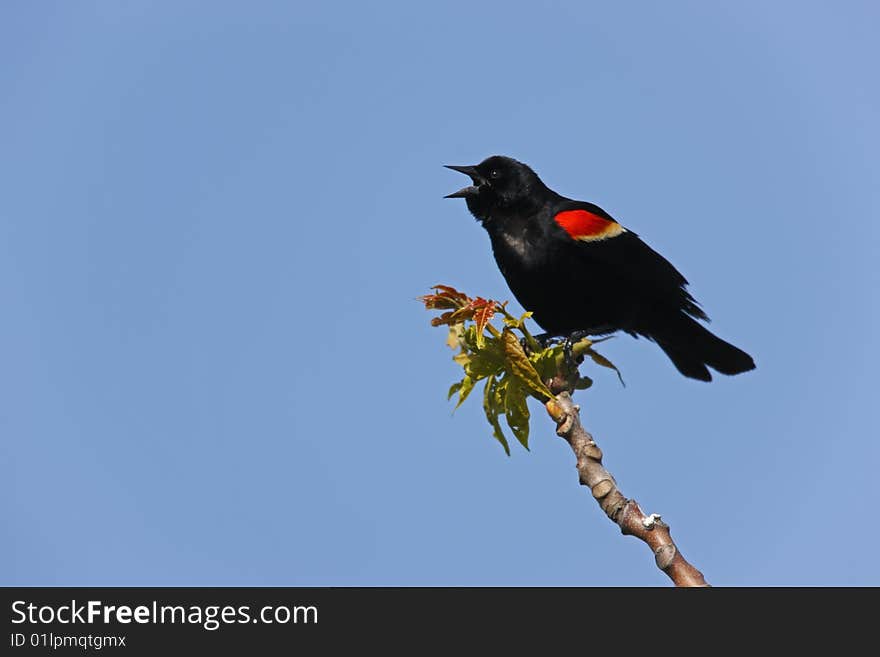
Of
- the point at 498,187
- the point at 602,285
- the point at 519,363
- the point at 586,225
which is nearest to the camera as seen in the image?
the point at 519,363

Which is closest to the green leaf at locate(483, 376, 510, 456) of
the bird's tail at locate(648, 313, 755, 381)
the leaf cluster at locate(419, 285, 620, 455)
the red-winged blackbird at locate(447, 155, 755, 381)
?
the leaf cluster at locate(419, 285, 620, 455)

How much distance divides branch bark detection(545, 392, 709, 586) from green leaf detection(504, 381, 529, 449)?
264 millimetres

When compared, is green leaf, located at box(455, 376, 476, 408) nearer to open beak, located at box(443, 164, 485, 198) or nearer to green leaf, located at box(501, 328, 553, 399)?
green leaf, located at box(501, 328, 553, 399)

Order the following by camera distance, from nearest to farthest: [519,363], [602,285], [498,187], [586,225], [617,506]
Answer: [617,506] < [519,363] < [602,285] < [586,225] < [498,187]

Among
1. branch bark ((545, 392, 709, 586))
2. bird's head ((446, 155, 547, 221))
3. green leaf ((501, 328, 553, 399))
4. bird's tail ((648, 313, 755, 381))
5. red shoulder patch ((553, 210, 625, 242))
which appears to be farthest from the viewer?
bird's head ((446, 155, 547, 221))

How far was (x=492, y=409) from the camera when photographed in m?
3.86

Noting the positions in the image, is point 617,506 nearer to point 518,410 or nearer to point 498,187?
point 518,410

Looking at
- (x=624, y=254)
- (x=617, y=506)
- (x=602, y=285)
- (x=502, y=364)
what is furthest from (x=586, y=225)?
(x=617, y=506)

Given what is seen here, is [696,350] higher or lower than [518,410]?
higher

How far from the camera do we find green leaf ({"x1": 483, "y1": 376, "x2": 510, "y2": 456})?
3836mm

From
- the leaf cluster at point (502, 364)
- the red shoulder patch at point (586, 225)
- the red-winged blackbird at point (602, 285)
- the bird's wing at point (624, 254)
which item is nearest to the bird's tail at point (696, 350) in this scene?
the red-winged blackbird at point (602, 285)

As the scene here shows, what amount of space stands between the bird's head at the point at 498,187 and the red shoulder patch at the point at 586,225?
333mm

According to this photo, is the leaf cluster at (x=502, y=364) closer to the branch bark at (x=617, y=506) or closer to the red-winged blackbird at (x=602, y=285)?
the branch bark at (x=617, y=506)

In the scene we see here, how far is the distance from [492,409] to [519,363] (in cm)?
21
